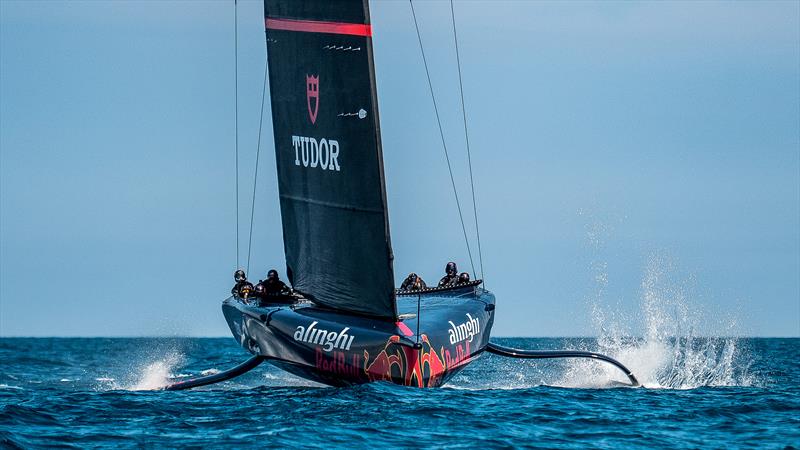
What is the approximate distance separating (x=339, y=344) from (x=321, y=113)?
3384mm

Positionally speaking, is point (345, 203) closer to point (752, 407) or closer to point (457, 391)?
point (457, 391)

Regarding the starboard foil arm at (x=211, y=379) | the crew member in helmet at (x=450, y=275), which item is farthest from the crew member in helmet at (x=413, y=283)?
the starboard foil arm at (x=211, y=379)

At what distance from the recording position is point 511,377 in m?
24.8

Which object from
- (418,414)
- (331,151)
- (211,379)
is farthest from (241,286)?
(418,414)

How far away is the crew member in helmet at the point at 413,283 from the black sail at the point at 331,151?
11.4ft

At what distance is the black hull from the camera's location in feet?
55.4

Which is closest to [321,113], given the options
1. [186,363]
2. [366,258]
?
[366,258]

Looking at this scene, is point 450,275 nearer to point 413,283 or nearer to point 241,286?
point 413,283

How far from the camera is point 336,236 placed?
1852 centimetres

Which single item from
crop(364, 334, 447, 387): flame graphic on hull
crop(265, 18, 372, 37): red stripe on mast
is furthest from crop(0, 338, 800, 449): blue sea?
crop(265, 18, 372, 37): red stripe on mast

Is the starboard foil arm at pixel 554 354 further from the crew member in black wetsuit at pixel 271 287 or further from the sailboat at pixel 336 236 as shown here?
the crew member in black wetsuit at pixel 271 287

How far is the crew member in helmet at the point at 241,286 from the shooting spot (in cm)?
2154

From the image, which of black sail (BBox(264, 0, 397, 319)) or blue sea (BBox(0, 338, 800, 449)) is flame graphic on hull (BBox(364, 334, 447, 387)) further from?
black sail (BBox(264, 0, 397, 319))

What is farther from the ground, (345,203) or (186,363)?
(345,203)
